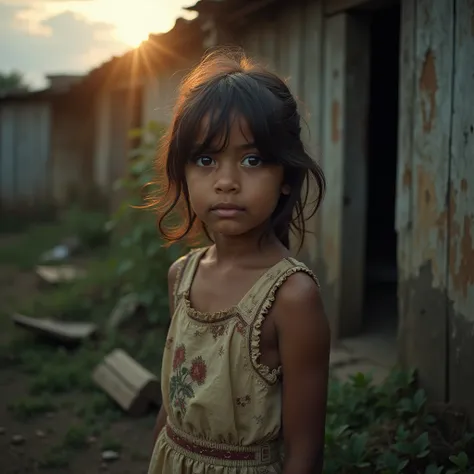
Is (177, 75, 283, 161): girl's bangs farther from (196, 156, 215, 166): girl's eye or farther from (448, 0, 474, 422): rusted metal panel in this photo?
(448, 0, 474, 422): rusted metal panel

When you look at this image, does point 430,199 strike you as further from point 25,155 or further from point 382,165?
point 25,155

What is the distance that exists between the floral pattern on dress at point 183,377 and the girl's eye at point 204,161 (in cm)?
45

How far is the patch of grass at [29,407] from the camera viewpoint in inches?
177

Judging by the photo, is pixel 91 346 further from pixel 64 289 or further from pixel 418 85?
pixel 418 85

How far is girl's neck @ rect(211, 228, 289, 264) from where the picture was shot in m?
1.76

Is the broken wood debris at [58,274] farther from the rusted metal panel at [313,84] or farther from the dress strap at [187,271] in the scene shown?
the dress strap at [187,271]

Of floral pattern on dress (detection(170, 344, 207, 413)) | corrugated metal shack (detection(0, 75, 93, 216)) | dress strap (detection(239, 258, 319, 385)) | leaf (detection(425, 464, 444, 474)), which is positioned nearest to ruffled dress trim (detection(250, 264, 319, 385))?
dress strap (detection(239, 258, 319, 385))

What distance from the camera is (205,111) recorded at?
1.66 m

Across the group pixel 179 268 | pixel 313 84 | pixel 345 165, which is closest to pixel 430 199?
pixel 345 165

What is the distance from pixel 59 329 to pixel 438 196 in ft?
11.9

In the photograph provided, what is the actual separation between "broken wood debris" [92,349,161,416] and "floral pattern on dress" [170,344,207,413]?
9.11 feet

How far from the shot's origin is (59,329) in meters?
5.93

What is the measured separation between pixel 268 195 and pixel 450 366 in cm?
203

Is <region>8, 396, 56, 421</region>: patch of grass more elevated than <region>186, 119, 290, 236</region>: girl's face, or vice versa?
<region>186, 119, 290, 236</region>: girl's face
